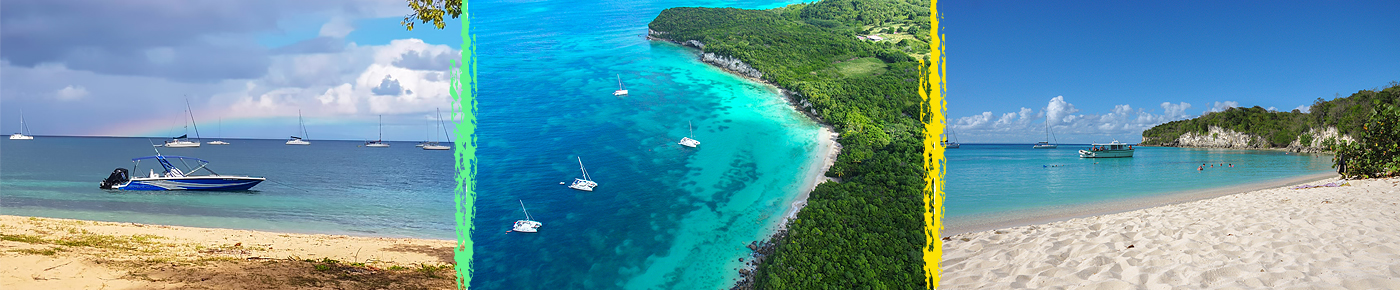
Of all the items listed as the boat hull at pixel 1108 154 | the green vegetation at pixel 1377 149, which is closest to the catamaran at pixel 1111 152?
the boat hull at pixel 1108 154

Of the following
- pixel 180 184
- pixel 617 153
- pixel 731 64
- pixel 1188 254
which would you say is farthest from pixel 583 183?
pixel 180 184

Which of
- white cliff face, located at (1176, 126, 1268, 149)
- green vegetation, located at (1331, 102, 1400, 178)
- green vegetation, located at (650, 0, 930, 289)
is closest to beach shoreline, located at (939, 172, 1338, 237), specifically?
green vegetation, located at (1331, 102, 1400, 178)

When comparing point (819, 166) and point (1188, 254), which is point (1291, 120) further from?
point (819, 166)

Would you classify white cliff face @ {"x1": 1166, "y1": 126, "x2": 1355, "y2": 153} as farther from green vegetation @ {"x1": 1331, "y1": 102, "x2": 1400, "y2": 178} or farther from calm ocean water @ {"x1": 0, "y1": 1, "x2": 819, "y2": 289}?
calm ocean water @ {"x1": 0, "y1": 1, "x2": 819, "y2": 289}

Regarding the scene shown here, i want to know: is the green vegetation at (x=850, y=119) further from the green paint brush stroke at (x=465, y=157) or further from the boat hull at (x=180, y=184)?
the boat hull at (x=180, y=184)

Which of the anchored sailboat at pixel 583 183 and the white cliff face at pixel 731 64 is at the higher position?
the white cliff face at pixel 731 64

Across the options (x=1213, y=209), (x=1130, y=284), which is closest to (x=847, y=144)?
(x=1130, y=284)

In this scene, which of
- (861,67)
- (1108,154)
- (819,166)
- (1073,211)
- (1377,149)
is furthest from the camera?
(1108,154)
